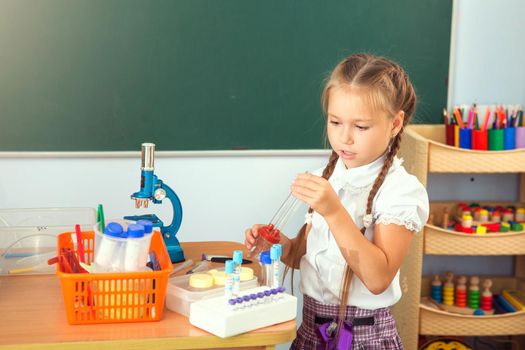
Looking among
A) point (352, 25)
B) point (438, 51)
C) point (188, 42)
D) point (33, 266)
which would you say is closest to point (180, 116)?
point (188, 42)

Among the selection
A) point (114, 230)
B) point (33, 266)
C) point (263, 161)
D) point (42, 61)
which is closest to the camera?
point (114, 230)

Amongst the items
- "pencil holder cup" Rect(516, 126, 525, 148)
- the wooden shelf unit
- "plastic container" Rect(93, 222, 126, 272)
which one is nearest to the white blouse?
"plastic container" Rect(93, 222, 126, 272)

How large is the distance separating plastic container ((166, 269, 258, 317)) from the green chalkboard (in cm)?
148

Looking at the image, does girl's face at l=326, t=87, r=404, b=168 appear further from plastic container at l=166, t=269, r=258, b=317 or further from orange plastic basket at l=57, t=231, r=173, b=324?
orange plastic basket at l=57, t=231, r=173, b=324

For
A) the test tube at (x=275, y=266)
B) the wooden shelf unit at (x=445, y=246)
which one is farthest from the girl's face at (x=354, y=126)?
the wooden shelf unit at (x=445, y=246)

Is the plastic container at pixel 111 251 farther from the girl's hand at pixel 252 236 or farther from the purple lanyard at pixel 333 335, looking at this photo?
the purple lanyard at pixel 333 335

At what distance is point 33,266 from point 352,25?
165 centimetres

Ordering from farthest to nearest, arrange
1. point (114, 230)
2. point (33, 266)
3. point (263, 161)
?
point (263, 161)
point (33, 266)
point (114, 230)

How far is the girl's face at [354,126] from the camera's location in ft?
5.12

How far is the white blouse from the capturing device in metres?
1.58

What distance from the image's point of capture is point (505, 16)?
2.95 meters

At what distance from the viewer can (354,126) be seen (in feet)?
5.13

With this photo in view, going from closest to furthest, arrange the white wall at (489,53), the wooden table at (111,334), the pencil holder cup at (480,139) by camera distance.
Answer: the wooden table at (111,334) < the pencil holder cup at (480,139) < the white wall at (489,53)

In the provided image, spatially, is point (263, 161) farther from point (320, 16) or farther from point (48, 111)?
point (48, 111)
